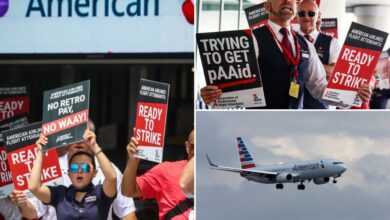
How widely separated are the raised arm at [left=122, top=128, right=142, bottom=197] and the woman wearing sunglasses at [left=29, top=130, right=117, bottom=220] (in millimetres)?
119

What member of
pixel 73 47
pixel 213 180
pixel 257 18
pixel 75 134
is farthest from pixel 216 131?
pixel 73 47

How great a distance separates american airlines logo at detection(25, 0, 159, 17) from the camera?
642 centimetres

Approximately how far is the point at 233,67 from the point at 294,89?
36 centimetres

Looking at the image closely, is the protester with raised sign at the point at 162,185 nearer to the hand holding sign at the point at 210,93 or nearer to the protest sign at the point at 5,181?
the hand holding sign at the point at 210,93

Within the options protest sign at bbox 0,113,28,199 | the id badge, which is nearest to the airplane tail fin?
the id badge

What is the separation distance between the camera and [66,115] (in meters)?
6.07

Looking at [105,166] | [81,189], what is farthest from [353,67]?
[81,189]

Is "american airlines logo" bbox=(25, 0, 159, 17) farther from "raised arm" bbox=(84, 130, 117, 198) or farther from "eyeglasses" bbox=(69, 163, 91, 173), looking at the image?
"eyeglasses" bbox=(69, 163, 91, 173)

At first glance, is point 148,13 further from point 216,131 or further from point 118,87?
point 216,131

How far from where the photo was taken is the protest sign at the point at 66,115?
6.05m

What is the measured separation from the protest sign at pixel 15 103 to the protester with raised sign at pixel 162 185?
1.05m

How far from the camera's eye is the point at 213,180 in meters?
5.14

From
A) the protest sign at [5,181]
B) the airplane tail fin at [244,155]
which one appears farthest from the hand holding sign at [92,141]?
the airplane tail fin at [244,155]

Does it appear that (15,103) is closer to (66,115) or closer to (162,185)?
(66,115)
